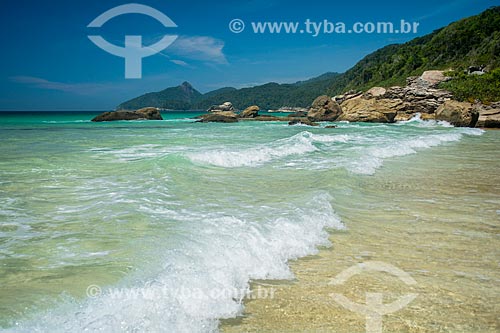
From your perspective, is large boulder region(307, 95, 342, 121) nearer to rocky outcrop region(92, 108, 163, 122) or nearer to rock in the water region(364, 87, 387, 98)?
rock in the water region(364, 87, 387, 98)

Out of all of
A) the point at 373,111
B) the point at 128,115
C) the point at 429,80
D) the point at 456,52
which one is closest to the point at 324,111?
the point at 373,111

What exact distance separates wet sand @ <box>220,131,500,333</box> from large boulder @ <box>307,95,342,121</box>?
46874 mm

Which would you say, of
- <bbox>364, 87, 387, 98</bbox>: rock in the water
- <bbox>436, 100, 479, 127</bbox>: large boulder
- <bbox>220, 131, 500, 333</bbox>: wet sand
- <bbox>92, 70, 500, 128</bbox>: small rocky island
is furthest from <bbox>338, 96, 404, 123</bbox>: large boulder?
<bbox>220, 131, 500, 333</bbox>: wet sand

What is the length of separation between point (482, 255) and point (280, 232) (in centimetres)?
261

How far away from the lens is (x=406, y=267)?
4.16 meters

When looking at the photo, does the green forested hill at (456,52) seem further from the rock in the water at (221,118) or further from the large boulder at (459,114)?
the rock in the water at (221,118)

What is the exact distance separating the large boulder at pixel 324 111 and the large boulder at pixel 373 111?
111 centimetres

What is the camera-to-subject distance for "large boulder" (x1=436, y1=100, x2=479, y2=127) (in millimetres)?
37094

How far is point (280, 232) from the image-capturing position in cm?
511

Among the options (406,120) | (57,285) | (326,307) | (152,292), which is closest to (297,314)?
(326,307)

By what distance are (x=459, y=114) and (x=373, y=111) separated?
1237cm

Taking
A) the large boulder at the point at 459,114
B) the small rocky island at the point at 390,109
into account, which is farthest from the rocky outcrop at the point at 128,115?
the large boulder at the point at 459,114

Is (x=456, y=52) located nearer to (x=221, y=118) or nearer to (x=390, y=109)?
(x=390, y=109)

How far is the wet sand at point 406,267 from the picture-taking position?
9.90ft
